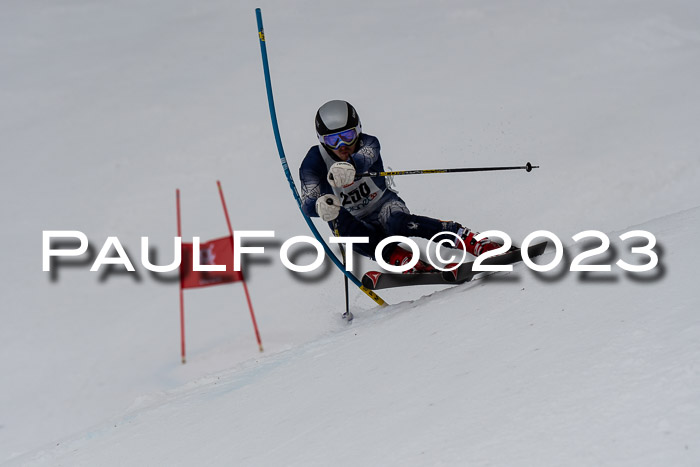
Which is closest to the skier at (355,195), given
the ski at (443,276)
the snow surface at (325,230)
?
the ski at (443,276)

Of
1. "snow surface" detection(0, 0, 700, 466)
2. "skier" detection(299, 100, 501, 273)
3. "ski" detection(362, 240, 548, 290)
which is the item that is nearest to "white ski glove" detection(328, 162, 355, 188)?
"skier" detection(299, 100, 501, 273)

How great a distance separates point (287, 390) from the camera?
296 centimetres

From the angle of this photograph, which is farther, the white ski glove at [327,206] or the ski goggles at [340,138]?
the ski goggles at [340,138]

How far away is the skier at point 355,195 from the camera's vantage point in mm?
4258

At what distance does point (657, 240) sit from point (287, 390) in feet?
5.04

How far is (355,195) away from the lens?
457 cm

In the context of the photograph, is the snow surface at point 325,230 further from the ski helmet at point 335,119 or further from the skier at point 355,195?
the ski helmet at point 335,119

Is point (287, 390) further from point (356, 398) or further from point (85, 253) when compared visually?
point (85, 253)

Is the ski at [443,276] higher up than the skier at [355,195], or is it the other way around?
the skier at [355,195]

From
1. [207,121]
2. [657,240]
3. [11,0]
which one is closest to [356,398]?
[657,240]

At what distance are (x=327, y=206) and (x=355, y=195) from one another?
0.34 meters

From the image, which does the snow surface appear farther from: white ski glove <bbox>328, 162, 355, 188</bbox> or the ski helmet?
the ski helmet

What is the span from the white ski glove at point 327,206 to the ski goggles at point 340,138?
0.30 meters

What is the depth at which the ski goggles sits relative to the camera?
4363 mm
